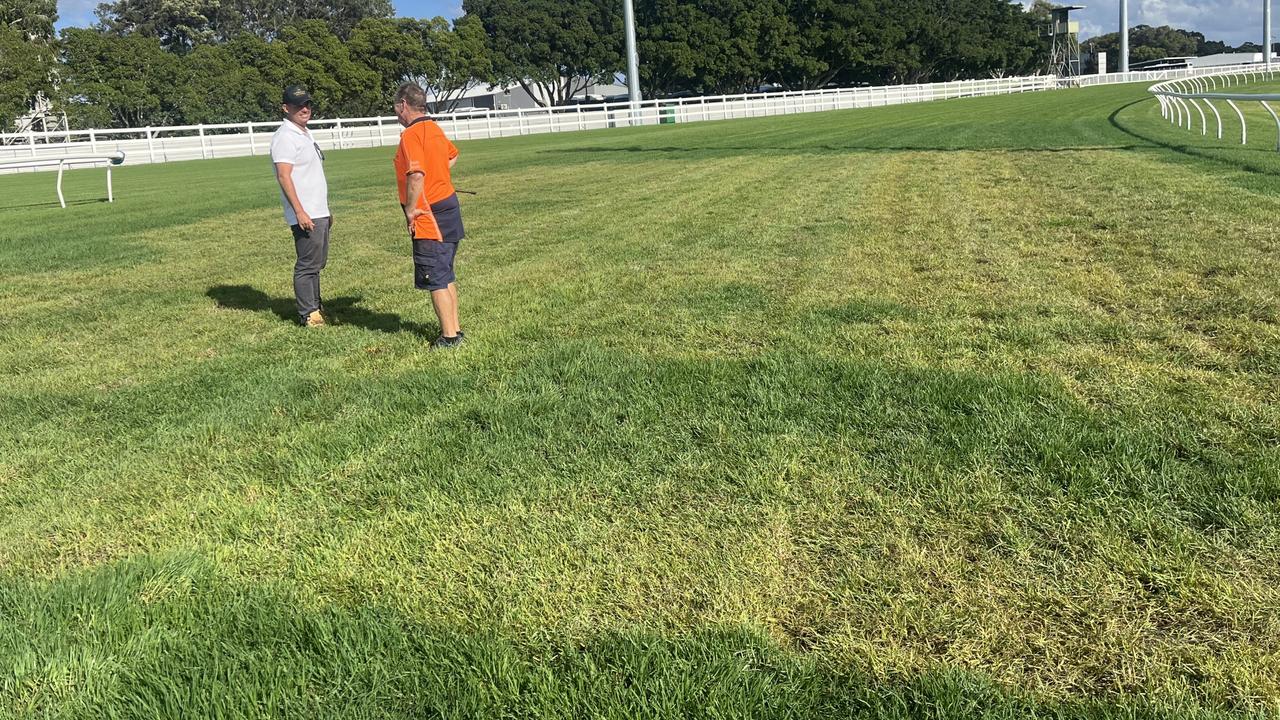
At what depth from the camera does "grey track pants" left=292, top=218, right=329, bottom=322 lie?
20.6 ft

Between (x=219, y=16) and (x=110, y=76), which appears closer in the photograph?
(x=110, y=76)

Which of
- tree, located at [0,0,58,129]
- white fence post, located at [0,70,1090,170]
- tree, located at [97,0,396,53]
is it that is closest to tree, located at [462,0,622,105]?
tree, located at [97,0,396,53]

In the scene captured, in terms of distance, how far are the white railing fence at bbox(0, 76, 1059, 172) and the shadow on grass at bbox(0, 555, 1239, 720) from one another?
26999 mm

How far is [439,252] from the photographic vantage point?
17.1 feet

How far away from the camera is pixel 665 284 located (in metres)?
6.75

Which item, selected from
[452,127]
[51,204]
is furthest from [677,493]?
[452,127]

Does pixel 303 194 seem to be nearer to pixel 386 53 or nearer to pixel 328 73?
pixel 328 73

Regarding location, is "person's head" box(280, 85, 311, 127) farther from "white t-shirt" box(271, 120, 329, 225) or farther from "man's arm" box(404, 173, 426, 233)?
"man's arm" box(404, 173, 426, 233)

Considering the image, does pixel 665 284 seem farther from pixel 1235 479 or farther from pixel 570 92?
pixel 570 92

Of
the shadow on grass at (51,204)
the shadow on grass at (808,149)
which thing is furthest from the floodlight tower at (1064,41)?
the shadow on grass at (51,204)

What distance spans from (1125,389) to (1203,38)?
211 m

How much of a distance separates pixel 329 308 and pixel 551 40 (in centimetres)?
7721

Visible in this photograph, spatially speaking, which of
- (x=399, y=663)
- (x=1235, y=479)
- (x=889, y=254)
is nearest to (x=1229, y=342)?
(x=1235, y=479)

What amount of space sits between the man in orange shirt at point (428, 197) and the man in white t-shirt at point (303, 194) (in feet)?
4.45
